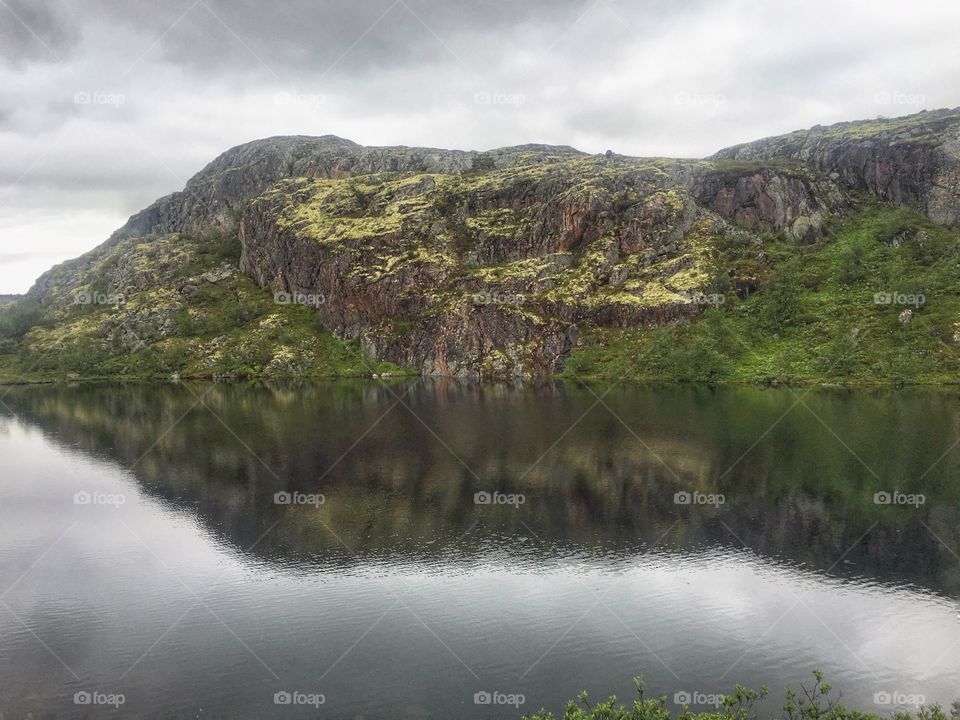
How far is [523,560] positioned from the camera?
4147cm

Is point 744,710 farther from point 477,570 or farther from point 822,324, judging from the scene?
point 822,324

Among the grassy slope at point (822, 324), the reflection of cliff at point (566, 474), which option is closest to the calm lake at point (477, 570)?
the reflection of cliff at point (566, 474)

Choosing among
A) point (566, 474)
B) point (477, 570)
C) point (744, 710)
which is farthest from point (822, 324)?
point (744, 710)

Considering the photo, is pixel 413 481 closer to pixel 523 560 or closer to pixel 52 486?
pixel 523 560

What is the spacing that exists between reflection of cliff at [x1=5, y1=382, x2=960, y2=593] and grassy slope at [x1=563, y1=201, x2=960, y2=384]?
2933 centimetres

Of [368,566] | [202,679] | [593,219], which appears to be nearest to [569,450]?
[368,566]

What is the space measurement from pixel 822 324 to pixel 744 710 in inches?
5883

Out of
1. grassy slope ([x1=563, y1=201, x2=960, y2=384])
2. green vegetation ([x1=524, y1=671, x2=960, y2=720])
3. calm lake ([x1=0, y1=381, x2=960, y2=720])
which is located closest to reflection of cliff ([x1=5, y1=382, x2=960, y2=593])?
calm lake ([x1=0, y1=381, x2=960, y2=720])

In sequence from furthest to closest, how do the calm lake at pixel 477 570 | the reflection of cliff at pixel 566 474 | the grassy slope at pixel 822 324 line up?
the grassy slope at pixel 822 324
the reflection of cliff at pixel 566 474
the calm lake at pixel 477 570

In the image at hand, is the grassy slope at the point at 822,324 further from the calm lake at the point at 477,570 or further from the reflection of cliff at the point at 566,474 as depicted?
the calm lake at the point at 477,570

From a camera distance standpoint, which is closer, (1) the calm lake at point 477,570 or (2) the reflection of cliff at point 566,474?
(1) the calm lake at point 477,570

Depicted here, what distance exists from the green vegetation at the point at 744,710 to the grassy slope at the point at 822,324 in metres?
120

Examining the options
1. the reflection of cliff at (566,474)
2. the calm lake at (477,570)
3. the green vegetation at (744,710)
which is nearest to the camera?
the green vegetation at (744,710)

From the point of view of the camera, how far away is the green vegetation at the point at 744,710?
2222 cm
